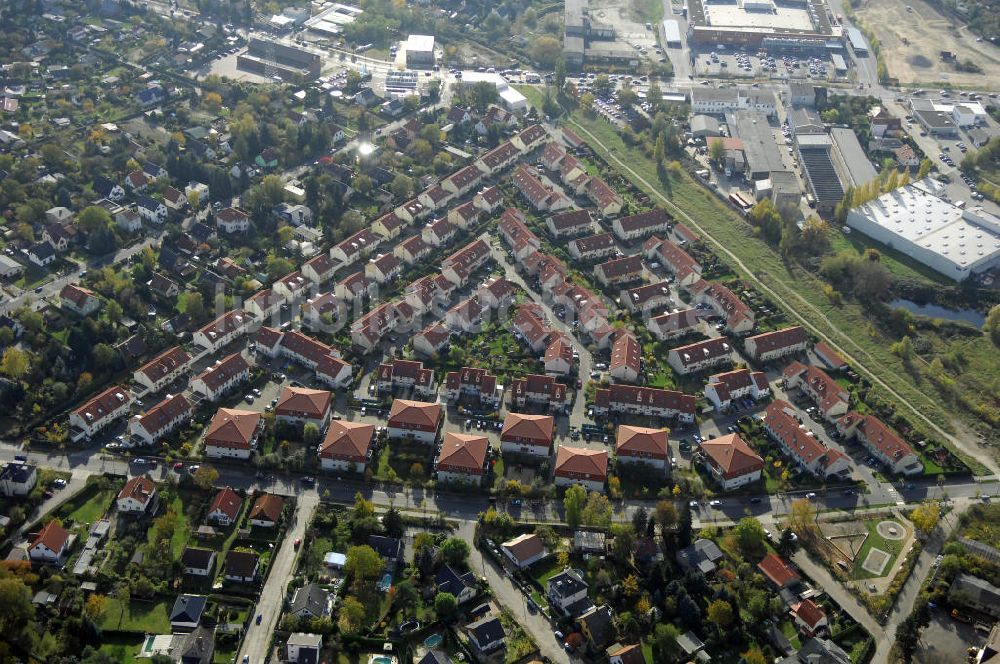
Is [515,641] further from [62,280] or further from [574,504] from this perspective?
[62,280]

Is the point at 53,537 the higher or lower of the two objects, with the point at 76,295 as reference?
lower

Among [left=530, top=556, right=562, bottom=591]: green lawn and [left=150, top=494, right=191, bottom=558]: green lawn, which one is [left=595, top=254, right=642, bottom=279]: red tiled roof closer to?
[left=530, top=556, right=562, bottom=591]: green lawn

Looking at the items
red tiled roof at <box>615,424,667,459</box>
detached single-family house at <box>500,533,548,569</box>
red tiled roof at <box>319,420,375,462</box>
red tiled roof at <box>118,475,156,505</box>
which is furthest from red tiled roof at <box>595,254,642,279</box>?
red tiled roof at <box>118,475,156,505</box>

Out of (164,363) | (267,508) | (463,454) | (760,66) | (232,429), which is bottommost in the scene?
(164,363)

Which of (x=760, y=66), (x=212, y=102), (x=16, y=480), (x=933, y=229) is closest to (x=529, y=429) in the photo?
(x=16, y=480)

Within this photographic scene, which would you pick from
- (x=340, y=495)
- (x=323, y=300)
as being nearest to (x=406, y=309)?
(x=323, y=300)

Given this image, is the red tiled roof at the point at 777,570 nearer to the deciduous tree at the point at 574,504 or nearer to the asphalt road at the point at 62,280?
the deciduous tree at the point at 574,504
